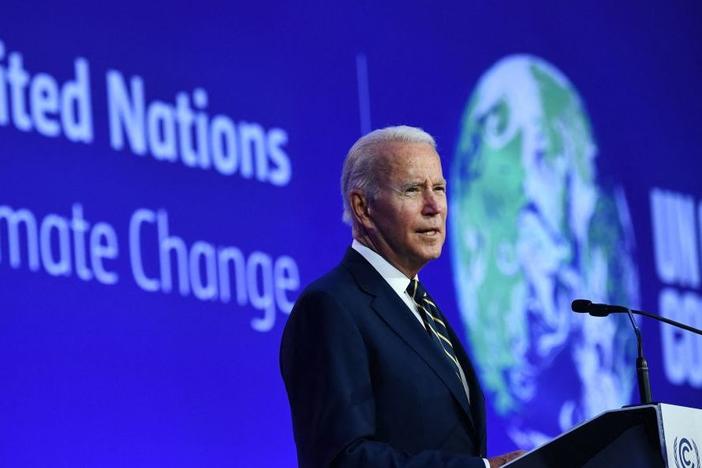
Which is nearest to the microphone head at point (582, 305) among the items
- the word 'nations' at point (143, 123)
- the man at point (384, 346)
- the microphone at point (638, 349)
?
the microphone at point (638, 349)

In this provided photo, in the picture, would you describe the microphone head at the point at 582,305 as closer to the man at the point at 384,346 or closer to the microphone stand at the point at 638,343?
the microphone stand at the point at 638,343

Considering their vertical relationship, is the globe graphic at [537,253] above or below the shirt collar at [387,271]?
above

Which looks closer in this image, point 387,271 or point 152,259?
point 387,271

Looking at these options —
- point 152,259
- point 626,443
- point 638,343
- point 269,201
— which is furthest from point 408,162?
point 269,201

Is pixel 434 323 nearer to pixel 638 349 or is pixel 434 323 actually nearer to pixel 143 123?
pixel 638 349

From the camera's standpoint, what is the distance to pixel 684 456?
8.81ft

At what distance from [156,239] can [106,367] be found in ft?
1.38

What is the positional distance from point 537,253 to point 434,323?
2528 mm

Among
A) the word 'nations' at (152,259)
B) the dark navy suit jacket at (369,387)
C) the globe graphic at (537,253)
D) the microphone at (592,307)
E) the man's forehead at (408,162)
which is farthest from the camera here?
the globe graphic at (537,253)

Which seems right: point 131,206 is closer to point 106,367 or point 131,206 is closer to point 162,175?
point 162,175

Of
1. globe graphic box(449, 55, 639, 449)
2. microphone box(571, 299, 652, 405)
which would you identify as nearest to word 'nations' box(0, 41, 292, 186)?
globe graphic box(449, 55, 639, 449)

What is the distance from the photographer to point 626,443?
2.65 meters

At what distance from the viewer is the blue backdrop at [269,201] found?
13.6 feet

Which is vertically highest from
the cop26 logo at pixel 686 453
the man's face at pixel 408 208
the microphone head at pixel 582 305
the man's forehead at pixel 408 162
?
the man's forehead at pixel 408 162
